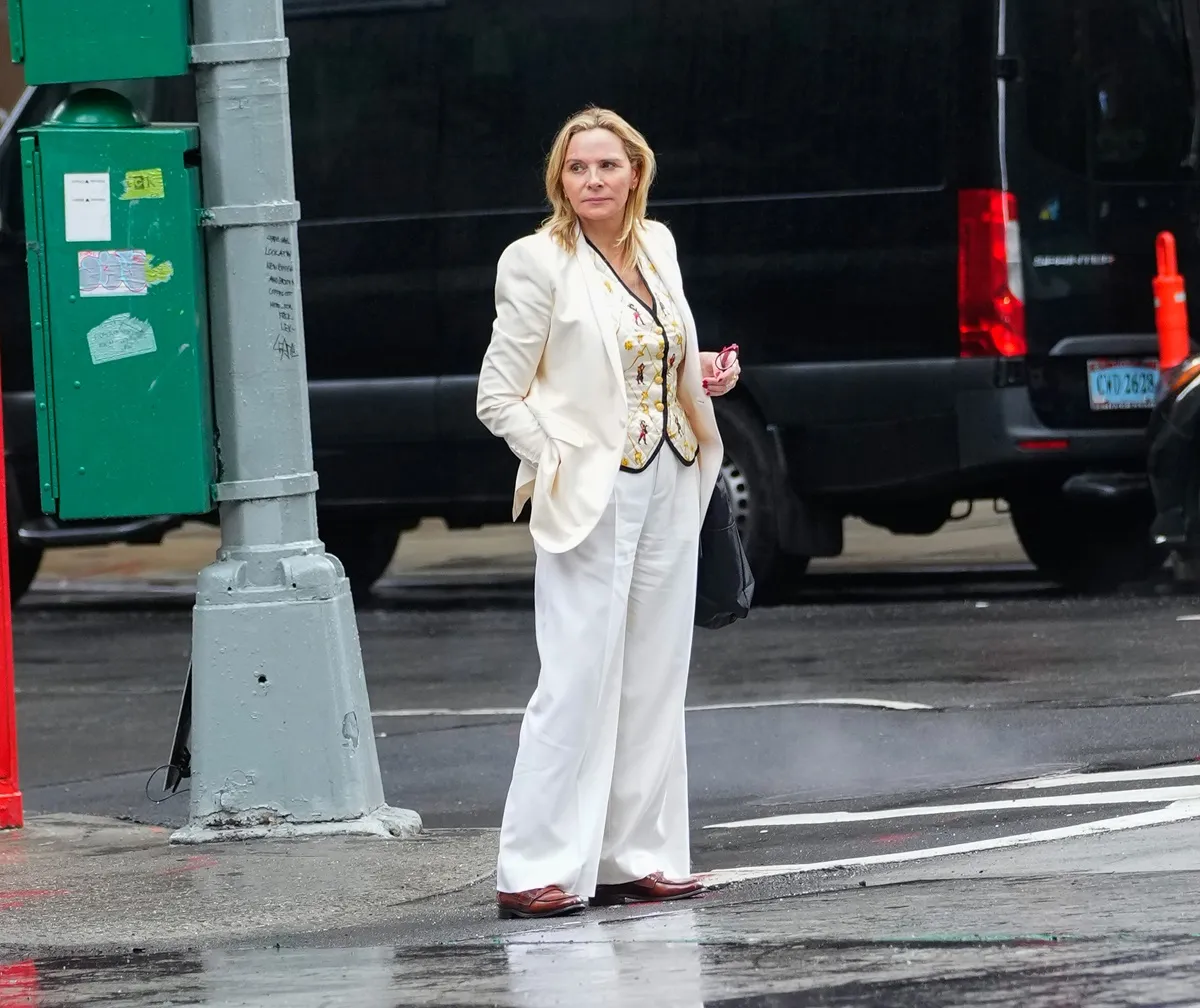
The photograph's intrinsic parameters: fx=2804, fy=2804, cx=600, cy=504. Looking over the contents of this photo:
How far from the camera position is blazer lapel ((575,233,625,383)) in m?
5.88

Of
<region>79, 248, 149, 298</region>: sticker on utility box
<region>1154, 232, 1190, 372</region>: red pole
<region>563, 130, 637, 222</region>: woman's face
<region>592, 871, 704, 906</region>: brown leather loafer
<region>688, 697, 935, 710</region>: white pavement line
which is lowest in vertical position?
<region>688, 697, 935, 710</region>: white pavement line

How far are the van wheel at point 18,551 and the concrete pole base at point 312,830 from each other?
6953 millimetres

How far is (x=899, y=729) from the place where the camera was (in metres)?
8.55

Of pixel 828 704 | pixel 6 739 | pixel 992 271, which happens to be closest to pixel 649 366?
pixel 6 739

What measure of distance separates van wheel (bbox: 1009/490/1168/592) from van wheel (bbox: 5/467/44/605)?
4.84m

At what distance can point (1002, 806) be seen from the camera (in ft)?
23.2

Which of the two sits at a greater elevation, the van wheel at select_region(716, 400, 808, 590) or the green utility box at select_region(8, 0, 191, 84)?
the green utility box at select_region(8, 0, 191, 84)

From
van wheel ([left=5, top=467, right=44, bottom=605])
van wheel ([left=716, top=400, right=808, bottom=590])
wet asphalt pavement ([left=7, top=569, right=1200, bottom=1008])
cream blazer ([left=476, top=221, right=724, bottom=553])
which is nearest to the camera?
wet asphalt pavement ([left=7, top=569, right=1200, bottom=1008])

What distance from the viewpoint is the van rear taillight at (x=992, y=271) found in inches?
455

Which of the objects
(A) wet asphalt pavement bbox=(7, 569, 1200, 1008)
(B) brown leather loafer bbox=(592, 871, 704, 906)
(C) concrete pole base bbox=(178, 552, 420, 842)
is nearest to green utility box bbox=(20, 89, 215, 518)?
(C) concrete pole base bbox=(178, 552, 420, 842)

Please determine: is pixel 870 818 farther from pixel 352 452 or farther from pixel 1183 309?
pixel 352 452

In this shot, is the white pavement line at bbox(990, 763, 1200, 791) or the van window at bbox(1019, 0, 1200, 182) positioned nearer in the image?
the white pavement line at bbox(990, 763, 1200, 791)

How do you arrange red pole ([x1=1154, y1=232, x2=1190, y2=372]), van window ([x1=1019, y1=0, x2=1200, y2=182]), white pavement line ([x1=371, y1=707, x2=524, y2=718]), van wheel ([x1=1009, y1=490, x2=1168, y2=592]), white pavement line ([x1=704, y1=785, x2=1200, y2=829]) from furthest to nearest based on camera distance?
van wheel ([x1=1009, y1=490, x2=1168, y2=592])
van window ([x1=1019, y1=0, x2=1200, y2=182])
red pole ([x1=1154, y1=232, x2=1190, y2=372])
white pavement line ([x1=371, y1=707, x2=524, y2=718])
white pavement line ([x1=704, y1=785, x2=1200, y2=829])

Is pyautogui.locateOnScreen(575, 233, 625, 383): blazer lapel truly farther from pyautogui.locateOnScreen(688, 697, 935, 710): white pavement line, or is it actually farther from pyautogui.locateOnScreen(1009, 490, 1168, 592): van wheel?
pyautogui.locateOnScreen(1009, 490, 1168, 592): van wheel
